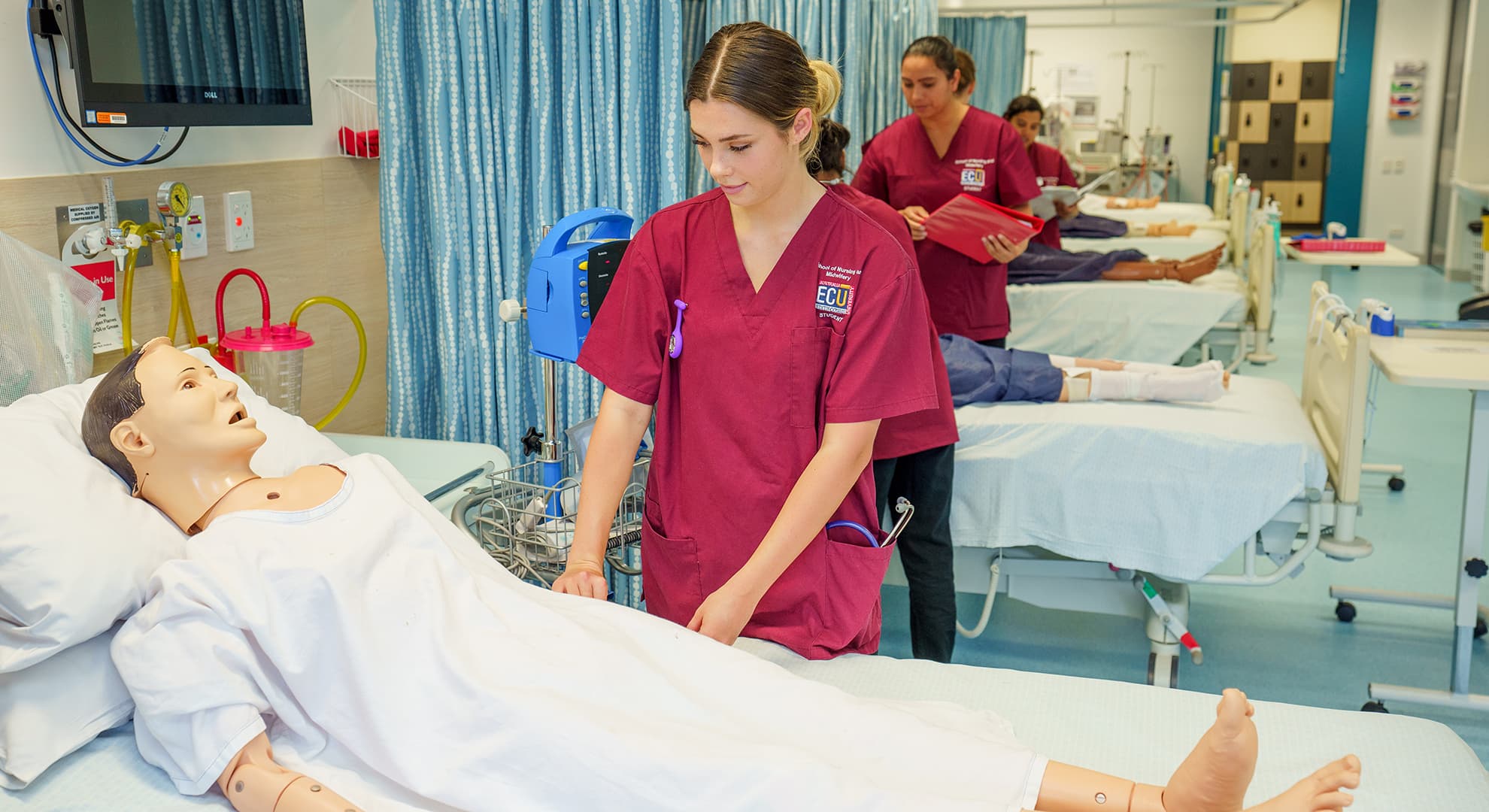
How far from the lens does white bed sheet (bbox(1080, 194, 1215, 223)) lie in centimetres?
660

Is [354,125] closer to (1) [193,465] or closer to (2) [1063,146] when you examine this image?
(1) [193,465]

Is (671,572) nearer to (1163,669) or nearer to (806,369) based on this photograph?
(806,369)

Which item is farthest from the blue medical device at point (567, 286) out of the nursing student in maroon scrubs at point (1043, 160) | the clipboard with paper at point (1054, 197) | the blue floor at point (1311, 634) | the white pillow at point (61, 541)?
the nursing student in maroon scrubs at point (1043, 160)

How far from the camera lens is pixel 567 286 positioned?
1972 mm

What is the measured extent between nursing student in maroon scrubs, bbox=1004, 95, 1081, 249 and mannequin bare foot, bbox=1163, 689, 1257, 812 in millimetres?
3983

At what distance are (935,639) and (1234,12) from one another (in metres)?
6.55

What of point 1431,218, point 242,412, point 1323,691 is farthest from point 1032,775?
point 1431,218

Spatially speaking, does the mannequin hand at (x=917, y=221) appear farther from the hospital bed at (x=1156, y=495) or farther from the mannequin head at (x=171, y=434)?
the mannequin head at (x=171, y=434)

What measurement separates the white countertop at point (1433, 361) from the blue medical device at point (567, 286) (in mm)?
1668

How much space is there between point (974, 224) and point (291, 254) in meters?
1.82

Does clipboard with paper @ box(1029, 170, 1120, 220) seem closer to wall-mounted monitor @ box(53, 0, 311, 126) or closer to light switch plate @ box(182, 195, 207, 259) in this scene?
wall-mounted monitor @ box(53, 0, 311, 126)

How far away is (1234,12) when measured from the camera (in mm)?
7609

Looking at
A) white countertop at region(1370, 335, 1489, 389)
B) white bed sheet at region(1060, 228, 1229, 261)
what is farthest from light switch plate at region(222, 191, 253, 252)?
white bed sheet at region(1060, 228, 1229, 261)

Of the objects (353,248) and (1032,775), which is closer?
(1032,775)
